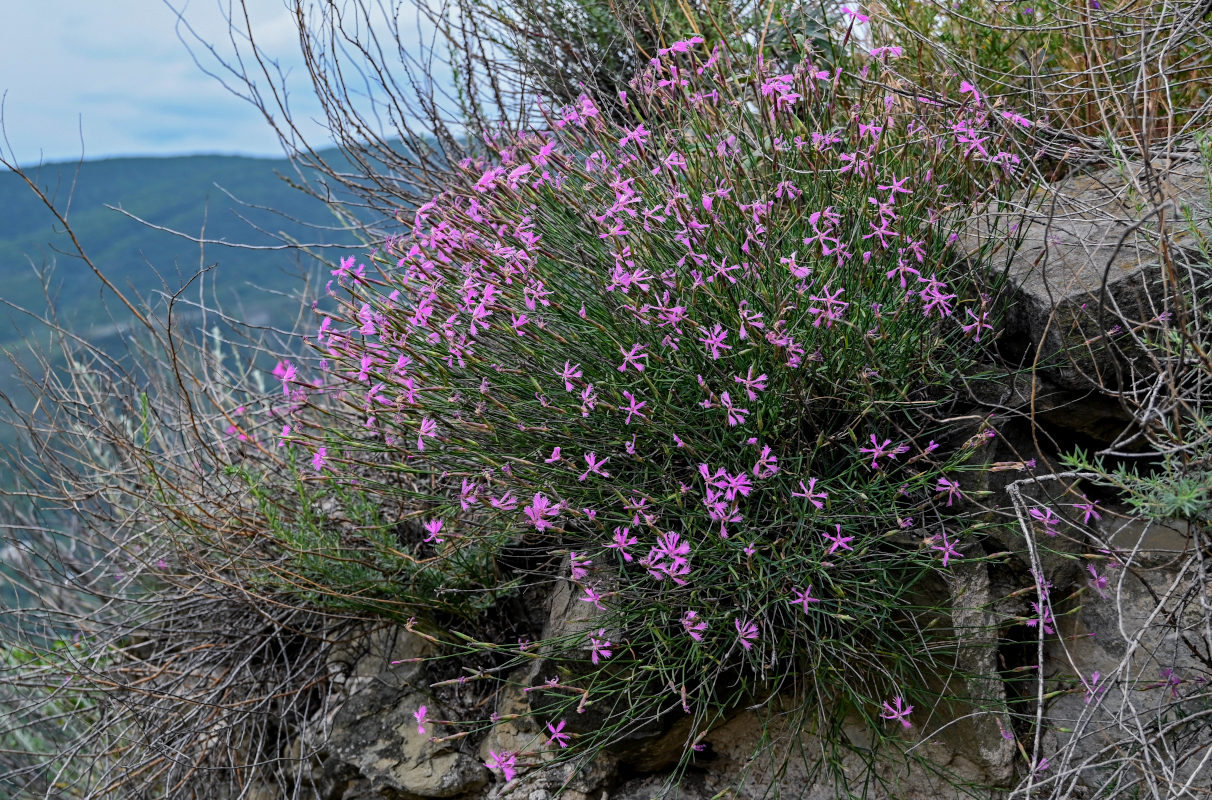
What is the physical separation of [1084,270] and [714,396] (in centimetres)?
112

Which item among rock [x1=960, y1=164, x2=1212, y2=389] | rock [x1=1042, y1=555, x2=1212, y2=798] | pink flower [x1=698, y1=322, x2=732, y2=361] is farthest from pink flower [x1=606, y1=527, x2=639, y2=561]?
rock [x1=960, y1=164, x2=1212, y2=389]

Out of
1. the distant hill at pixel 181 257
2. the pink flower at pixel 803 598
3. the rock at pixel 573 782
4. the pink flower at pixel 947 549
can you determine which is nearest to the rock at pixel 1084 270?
the pink flower at pixel 947 549

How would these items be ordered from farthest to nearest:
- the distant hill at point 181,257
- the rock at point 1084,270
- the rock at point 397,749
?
the distant hill at point 181,257 → the rock at point 397,749 → the rock at point 1084,270

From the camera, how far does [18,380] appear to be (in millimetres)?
3408

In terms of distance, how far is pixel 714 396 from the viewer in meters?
2.06

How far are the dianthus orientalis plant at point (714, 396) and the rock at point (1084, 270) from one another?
153 millimetres

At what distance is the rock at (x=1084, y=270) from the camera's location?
2143mm

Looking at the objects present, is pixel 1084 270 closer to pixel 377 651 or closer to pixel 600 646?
pixel 600 646

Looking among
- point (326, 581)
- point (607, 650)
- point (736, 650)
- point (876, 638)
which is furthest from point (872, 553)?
point (326, 581)

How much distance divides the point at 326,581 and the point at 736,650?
139 centimetres

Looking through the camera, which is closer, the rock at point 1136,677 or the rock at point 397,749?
the rock at point 1136,677

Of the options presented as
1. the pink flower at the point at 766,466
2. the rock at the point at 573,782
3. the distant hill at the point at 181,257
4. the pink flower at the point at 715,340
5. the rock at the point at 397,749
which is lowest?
the rock at the point at 573,782

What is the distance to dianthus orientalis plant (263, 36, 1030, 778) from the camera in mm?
2047

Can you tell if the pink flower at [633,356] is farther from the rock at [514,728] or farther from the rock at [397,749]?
the rock at [397,749]
